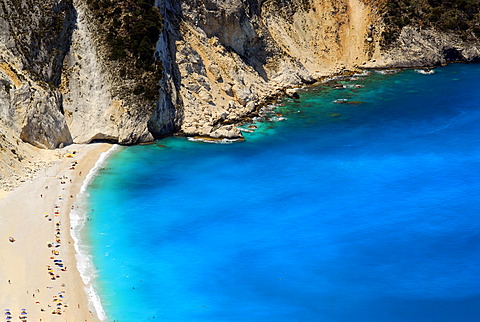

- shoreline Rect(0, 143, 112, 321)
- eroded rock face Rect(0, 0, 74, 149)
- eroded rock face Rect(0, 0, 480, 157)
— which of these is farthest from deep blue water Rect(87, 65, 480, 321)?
eroded rock face Rect(0, 0, 74, 149)

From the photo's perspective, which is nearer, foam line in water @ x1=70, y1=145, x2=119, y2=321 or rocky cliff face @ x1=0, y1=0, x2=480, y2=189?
foam line in water @ x1=70, y1=145, x2=119, y2=321

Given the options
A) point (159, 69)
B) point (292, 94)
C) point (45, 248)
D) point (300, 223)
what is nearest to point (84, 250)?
point (45, 248)

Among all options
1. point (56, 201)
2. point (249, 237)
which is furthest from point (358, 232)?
point (56, 201)

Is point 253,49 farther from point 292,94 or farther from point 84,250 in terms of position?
point 84,250

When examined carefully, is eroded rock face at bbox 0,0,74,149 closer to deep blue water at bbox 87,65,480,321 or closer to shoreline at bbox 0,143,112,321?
shoreline at bbox 0,143,112,321

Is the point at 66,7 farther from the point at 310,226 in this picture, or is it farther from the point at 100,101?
the point at 310,226

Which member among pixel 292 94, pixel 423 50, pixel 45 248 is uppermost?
pixel 423 50
